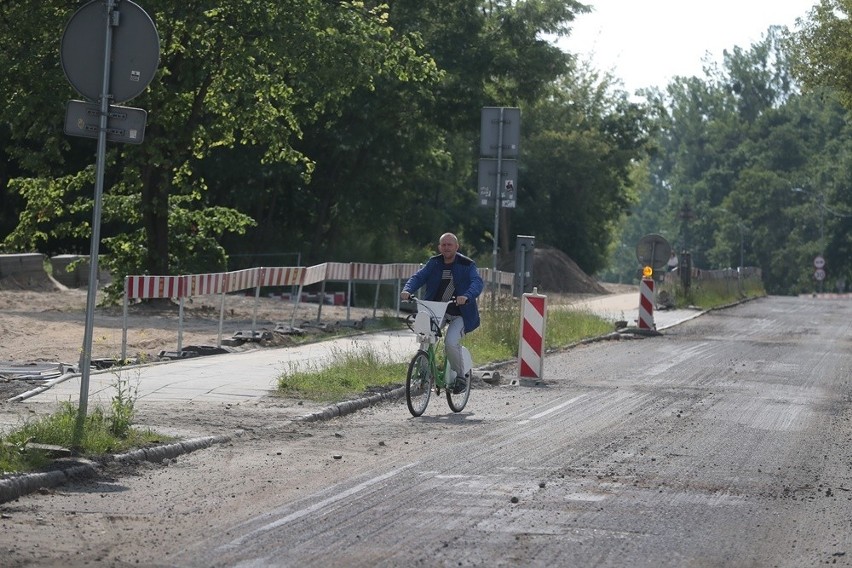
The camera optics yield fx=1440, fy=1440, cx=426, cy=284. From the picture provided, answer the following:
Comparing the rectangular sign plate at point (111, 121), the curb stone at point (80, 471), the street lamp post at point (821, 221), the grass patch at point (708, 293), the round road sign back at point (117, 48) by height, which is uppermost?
the street lamp post at point (821, 221)

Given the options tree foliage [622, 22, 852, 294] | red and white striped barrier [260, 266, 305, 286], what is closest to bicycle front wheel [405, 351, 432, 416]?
red and white striped barrier [260, 266, 305, 286]

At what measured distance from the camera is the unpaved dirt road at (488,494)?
24.6ft

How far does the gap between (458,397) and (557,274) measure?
4831 centimetres

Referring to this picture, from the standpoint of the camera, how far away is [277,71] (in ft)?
98.0

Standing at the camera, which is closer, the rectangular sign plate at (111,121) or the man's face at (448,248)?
the rectangular sign plate at (111,121)

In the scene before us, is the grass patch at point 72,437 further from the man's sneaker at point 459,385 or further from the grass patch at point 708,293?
the grass patch at point 708,293

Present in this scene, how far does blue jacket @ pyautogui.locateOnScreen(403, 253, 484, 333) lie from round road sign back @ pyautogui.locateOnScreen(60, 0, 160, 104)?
4.58 metres

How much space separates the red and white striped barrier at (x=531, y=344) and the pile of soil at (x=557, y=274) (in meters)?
42.5

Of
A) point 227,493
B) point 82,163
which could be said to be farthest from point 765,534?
point 82,163

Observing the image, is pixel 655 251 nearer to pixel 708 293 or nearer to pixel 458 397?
pixel 708 293

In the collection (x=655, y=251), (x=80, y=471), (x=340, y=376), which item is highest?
(x=655, y=251)

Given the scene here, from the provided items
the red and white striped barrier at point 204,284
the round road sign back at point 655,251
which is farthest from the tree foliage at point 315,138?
the red and white striped barrier at point 204,284

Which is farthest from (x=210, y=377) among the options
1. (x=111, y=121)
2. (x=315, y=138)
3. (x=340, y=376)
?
(x=315, y=138)

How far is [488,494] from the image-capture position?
30.5ft
